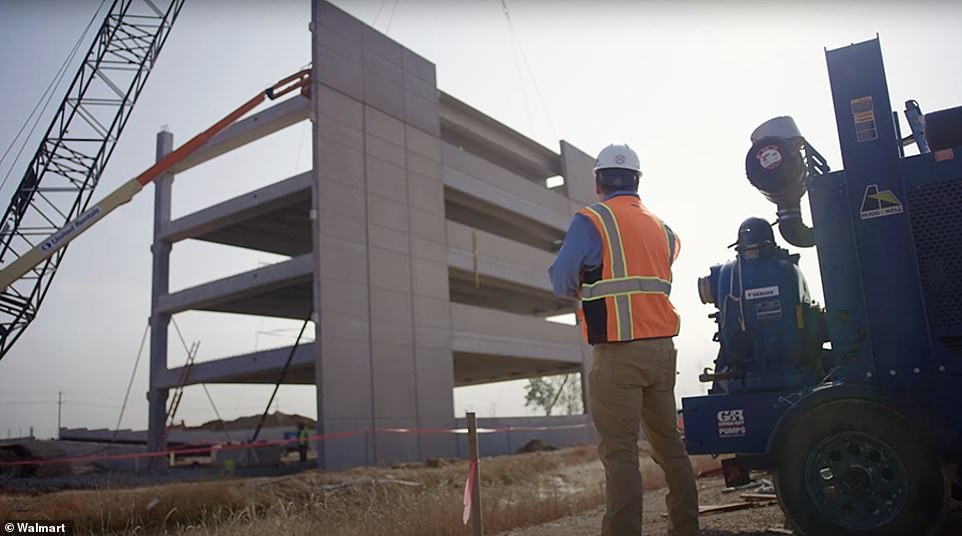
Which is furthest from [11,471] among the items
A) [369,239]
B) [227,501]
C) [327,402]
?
[227,501]

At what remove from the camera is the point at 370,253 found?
25.3m

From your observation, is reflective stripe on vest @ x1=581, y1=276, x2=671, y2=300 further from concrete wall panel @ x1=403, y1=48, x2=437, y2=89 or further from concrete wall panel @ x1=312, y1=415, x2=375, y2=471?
concrete wall panel @ x1=403, y1=48, x2=437, y2=89

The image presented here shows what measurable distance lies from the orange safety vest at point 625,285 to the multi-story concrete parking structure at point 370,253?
64.0 ft

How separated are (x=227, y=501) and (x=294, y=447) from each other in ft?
76.2

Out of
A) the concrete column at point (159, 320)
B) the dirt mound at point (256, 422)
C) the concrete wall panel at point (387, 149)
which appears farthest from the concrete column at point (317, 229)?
the dirt mound at point (256, 422)

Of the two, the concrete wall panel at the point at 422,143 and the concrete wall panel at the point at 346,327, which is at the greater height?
the concrete wall panel at the point at 422,143

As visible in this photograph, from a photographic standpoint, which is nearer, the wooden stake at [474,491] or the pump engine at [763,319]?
the wooden stake at [474,491]

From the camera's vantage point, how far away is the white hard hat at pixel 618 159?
179 inches

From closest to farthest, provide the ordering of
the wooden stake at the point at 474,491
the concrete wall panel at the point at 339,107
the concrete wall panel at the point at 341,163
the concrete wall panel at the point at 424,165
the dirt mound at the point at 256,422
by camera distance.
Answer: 1. the wooden stake at the point at 474,491
2. the concrete wall panel at the point at 341,163
3. the concrete wall panel at the point at 339,107
4. the concrete wall panel at the point at 424,165
5. the dirt mound at the point at 256,422

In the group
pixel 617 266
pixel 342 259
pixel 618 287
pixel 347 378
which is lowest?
pixel 618 287

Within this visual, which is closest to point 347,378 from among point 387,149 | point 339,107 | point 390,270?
point 390,270

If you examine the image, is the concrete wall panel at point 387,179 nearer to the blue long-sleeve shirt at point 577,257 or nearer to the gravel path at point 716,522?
the gravel path at point 716,522

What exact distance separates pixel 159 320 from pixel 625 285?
1110 inches

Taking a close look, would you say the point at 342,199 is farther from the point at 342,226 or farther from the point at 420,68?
the point at 420,68
